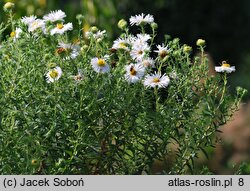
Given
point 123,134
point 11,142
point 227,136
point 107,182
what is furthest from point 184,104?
point 227,136

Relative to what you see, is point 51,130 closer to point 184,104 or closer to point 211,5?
point 184,104

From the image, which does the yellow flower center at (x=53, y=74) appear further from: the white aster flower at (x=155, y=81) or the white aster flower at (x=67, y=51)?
the white aster flower at (x=155, y=81)

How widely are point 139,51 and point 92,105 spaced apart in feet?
0.73

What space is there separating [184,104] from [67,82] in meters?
0.34

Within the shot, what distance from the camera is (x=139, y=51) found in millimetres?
2248

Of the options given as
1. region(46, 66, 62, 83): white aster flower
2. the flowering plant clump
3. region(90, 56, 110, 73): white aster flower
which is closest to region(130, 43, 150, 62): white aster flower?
the flowering plant clump

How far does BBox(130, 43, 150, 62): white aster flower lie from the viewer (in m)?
2.22

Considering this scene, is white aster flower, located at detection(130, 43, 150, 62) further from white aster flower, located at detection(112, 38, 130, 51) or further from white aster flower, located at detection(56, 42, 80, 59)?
white aster flower, located at detection(56, 42, 80, 59)

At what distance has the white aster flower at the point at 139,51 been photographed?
222cm

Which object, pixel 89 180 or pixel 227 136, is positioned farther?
pixel 227 136

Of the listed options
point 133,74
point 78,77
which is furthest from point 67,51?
point 133,74

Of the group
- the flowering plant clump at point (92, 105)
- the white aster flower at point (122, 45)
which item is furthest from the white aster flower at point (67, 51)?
the white aster flower at point (122, 45)

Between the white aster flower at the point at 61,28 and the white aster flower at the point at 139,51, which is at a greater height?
the white aster flower at the point at 61,28

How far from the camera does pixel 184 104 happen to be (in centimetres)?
226
